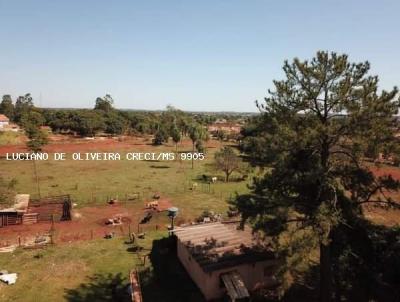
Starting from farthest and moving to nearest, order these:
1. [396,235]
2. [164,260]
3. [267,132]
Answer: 1. [164,260]
2. [396,235]
3. [267,132]

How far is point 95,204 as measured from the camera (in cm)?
3441

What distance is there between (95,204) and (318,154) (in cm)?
2637

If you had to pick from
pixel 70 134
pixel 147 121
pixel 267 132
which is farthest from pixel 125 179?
pixel 147 121

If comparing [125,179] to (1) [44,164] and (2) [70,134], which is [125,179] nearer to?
(1) [44,164]

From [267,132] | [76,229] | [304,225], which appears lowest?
[76,229]

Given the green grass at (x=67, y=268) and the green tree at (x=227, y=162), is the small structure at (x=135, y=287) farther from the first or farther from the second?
the green tree at (x=227, y=162)

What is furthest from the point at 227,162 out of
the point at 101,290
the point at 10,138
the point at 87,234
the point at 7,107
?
the point at 7,107

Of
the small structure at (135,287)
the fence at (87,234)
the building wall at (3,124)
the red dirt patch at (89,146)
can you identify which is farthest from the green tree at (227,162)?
the building wall at (3,124)

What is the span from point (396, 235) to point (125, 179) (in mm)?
37228

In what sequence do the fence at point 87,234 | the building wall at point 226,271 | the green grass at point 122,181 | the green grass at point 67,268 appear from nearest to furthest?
1. the building wall at point 226,271
2. the green grass at point 67,268
3. the fence at point 87,234
4. the green grass at point 122,181

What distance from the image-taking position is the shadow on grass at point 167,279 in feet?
56.8

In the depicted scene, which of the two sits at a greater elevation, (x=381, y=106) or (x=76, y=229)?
(x=381, y=106)

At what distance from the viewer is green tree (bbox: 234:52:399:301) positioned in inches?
502

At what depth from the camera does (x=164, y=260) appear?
2125cm
